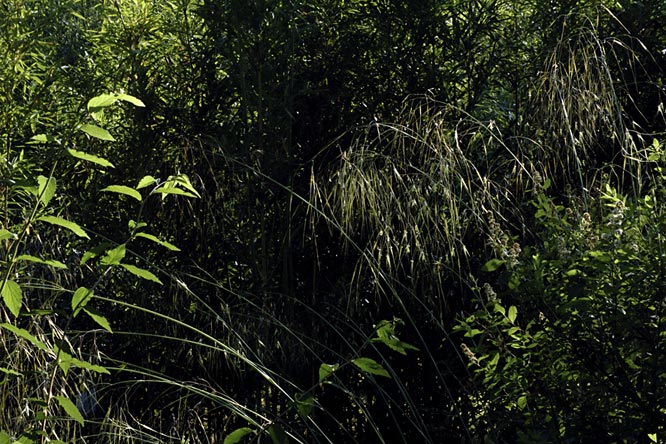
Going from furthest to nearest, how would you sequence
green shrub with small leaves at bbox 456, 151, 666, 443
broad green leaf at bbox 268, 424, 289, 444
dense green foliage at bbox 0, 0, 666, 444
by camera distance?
dense green foliage at bbox 0, 0, 666, 444, green shrub with small leaves at bbox 456, 151, 666, 443, broad green leaf at bbox 268, 424, 289, 444

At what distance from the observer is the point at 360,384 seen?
3553 mm

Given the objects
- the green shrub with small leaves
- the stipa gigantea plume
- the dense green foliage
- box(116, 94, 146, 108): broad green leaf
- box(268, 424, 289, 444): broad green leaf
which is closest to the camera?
box(116, 94, 146, 108): broad green leaf

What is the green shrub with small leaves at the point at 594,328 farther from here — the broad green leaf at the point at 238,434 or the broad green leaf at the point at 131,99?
the broad green leaf at the point at 131,99

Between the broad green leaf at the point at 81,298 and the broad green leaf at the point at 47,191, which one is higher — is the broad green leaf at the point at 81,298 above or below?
below

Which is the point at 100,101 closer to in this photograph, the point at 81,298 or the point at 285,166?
the point at 81,298

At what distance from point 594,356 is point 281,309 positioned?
148 cm

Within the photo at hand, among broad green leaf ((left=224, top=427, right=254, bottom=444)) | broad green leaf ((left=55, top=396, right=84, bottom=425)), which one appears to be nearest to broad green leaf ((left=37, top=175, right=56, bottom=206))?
broad green leaf ((left=55, top=396, right=84, bottom=425))

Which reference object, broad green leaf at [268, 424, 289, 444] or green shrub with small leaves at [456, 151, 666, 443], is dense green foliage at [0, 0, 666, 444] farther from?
broad green leaf at [268, 424, 289, 444]

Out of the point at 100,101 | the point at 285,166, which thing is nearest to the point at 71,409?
the point at 100,101

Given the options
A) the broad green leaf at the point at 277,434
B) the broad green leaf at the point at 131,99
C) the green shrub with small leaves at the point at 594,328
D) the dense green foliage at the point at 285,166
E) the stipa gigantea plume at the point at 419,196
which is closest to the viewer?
the broad green leaf at the point at 131,99

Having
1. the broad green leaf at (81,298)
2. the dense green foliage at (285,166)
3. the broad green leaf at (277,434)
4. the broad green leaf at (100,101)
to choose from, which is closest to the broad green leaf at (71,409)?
the broad green leaf at (81,298)

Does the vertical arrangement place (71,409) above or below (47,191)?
below

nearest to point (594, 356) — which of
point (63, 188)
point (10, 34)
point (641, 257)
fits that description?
point (641, 257)

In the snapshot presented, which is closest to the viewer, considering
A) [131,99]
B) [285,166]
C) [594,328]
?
[131,99]
